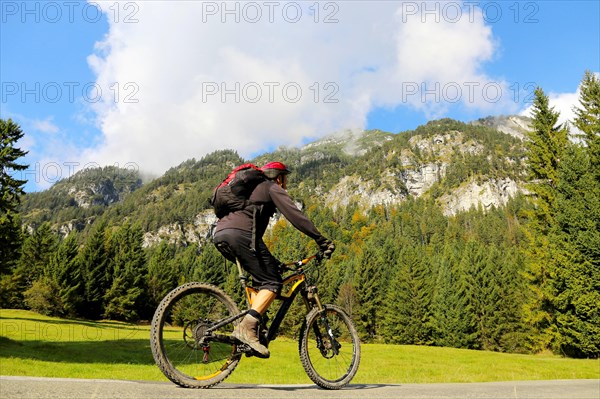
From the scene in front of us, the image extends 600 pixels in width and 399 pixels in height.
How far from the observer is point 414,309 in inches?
2717

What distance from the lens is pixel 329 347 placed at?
5.93m

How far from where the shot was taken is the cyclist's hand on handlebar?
5.27m

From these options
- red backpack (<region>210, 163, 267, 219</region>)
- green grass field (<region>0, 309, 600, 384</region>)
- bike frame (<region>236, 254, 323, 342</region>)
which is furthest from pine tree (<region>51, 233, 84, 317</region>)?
red backpack (<region>210, 163, 267, 219</region>)

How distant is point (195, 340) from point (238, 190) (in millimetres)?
1949

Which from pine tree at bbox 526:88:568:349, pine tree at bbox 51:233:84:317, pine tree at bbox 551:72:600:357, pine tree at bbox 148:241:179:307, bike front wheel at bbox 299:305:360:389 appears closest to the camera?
bike front wheel at bbox 299:305:360:389

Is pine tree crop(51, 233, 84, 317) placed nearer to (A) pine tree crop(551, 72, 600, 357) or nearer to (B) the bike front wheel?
(A) pine tree crop(551, 72, 600, 357)

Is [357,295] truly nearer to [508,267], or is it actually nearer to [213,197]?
[508,267]

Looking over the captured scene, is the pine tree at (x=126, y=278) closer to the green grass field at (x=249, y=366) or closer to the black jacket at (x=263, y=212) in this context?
the green grass field at (x=249, y=366)

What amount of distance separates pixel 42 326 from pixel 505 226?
5697 inches

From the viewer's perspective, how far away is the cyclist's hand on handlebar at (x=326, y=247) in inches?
207

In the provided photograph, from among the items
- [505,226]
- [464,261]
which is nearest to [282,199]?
[464,261]

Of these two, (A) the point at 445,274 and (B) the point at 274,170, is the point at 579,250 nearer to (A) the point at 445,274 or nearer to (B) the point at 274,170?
(B) the point at 274,170

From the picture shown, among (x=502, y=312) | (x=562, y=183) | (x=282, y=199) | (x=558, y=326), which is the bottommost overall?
(x=502, y=312)

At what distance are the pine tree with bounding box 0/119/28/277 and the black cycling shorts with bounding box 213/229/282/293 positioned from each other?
A: 2950 centimetres
